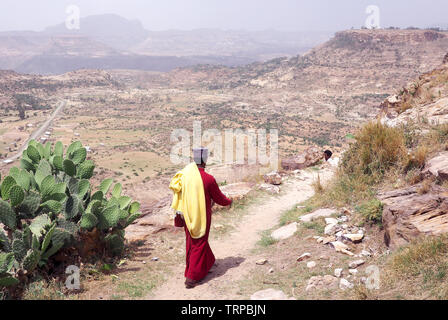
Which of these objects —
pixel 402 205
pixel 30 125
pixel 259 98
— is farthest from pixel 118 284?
pixel 259 98

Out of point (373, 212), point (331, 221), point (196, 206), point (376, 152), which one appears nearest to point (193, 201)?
point (196, 206)

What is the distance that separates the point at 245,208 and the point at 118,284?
12.2ft

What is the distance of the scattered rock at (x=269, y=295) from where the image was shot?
10.8 ft

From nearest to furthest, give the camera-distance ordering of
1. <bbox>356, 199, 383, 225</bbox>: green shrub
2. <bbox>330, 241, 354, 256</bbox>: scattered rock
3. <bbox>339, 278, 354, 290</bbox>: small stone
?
1. <bbox>339, 278, 354, 290</bbox>: small stone
2. <bbox>330, 241, 354, 256</bbox>: scattered rock
3. <bbox>356, 199, 383, 225</bbox>: green shrub

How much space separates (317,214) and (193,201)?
257 cm

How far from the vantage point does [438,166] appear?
14.8 ft

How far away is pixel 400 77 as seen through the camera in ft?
236

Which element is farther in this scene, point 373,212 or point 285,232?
point 285,232

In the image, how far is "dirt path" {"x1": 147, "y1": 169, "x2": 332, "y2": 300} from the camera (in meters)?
3.73

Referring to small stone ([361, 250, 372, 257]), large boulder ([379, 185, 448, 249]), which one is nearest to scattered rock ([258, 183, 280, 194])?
large boulder ([379, 185, 448, 249])

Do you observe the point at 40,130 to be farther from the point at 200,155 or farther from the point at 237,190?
the point at 200,155

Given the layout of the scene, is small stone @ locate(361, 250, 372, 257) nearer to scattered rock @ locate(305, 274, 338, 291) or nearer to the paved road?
scattered rock @ locate(305, 274, 338, 291)

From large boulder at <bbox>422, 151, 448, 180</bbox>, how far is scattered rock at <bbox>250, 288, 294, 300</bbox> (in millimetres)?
2613

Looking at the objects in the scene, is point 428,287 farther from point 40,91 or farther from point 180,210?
point 40,91
